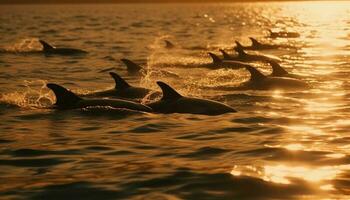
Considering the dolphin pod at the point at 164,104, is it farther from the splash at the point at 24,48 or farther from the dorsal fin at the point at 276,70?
the splash at the point at 24,48

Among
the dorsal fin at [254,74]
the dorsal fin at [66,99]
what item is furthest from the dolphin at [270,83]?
the dorsal fin at [66,99]

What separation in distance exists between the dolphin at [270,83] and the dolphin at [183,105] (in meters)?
4.19

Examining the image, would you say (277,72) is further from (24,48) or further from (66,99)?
(24,48)

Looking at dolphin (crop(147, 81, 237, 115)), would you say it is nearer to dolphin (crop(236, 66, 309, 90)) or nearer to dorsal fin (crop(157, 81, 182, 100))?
dorsal fin (crop(157, 81, 182, 100))

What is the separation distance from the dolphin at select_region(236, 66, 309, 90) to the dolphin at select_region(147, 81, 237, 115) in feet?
13.7

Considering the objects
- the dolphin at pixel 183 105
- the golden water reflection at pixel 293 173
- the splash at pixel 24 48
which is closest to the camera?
the golden water reflection at pixel 293 173

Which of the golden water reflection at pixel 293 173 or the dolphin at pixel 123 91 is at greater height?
the golden water reflection at pixel 293 173

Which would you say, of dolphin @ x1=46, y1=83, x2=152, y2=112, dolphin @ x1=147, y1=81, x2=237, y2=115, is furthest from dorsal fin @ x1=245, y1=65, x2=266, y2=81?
dolphin @ x1=46, y1=83, x2=152, y2=112

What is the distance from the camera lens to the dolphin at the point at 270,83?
68.3 ft

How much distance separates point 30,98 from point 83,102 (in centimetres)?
334

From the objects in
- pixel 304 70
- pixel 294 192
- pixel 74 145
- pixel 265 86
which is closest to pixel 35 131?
pixel 74 145

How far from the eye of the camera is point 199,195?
32.6 feet

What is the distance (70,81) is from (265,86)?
22.8 ft

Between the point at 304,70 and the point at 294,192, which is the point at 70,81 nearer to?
the point at 304,70
